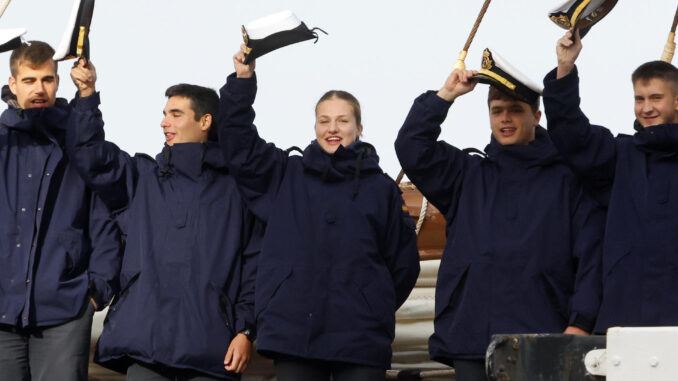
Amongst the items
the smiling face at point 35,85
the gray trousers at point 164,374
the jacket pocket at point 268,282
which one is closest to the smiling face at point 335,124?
the jacket pocket at point 268,282

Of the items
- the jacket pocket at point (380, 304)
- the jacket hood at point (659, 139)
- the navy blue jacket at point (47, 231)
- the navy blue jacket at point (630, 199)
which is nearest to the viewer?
the navy blue jacket at point (630, 199)

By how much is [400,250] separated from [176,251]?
100 centimetres

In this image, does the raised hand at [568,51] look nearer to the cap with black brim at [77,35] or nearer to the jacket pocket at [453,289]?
the jacket pocket at [453,289]

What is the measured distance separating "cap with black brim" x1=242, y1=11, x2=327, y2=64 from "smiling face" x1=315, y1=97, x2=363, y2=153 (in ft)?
1.17

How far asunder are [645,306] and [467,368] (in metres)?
0.77

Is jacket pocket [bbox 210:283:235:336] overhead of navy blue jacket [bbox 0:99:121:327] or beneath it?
beneath

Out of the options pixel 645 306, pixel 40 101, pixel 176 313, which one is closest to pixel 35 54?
pixel 40 101

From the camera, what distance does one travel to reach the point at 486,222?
4973 millimetres

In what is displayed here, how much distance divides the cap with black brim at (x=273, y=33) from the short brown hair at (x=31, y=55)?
1.03 meters

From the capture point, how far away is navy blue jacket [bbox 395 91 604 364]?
4777 mm

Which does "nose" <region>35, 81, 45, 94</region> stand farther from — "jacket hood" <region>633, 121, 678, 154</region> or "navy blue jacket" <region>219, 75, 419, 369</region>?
"jacket hood" <region>633, 121, 678, 154</region>

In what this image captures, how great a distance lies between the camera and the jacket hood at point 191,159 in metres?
5.34

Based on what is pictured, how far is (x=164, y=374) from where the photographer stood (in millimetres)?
5047

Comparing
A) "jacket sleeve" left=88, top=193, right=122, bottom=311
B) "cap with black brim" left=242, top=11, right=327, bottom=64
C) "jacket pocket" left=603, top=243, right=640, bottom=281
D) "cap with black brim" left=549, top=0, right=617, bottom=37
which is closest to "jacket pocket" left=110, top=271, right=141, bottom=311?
"jacket sleeve" left=88, top=193, right=122, bottom=311
